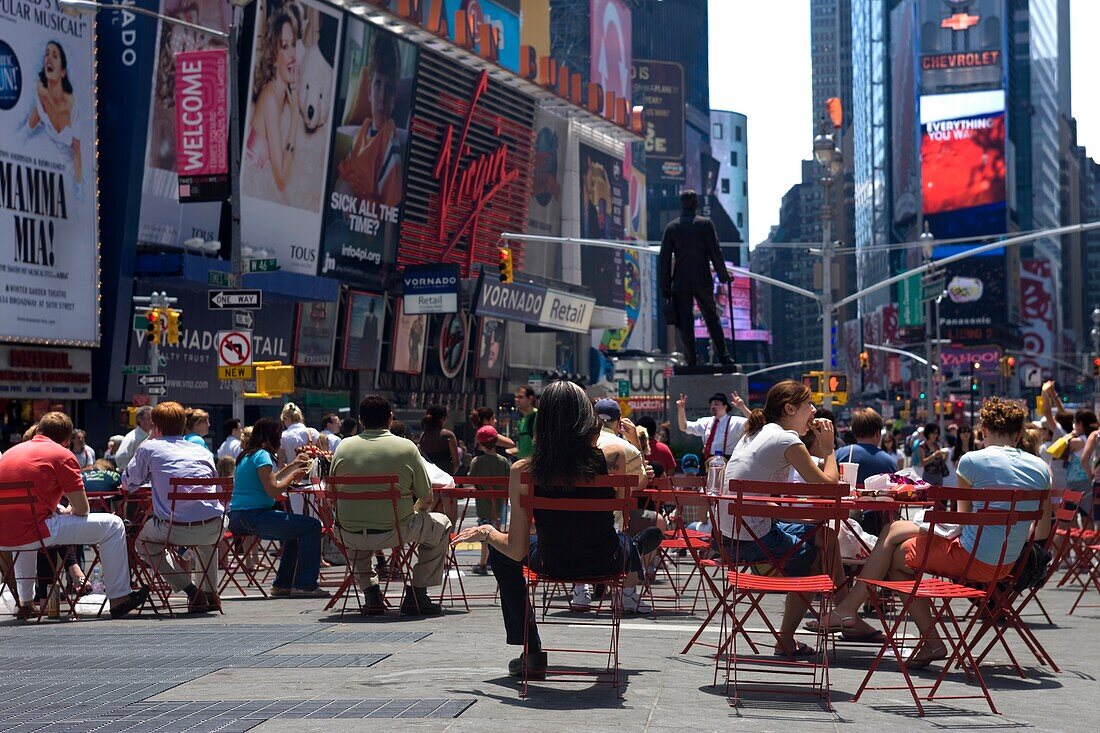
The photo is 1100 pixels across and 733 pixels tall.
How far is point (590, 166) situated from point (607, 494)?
67.0 meters

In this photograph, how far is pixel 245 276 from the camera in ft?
137

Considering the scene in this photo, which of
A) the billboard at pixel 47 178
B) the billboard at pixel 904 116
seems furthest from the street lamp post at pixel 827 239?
the billboard at pixel 904 116

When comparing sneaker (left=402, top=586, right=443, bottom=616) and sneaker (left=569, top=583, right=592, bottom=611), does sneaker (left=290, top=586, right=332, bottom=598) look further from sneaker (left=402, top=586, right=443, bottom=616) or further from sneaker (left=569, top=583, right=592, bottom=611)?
sneaker (left=569, top=583, right=592, bottom=611)

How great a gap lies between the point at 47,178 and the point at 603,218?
45322 millimetres

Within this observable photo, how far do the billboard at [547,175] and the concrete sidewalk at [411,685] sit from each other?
55684 mm

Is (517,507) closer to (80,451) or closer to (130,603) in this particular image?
(130,603)

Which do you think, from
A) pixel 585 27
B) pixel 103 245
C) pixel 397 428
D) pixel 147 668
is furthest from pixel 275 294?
pixel 585 27

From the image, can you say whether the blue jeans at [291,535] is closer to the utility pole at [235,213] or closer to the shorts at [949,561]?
the shorts at [949,561]

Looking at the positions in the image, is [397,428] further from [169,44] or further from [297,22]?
[297,22]

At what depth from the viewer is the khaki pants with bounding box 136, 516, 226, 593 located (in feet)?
39.4

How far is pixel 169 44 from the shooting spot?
37281mm

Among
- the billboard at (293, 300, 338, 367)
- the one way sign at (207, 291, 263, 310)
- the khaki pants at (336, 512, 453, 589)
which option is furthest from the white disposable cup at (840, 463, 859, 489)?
the billboard at (293, 300, 338, 367)

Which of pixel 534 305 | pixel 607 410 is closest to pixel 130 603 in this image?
pixel 607 410

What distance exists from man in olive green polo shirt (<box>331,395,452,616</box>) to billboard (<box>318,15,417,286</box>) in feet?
122
